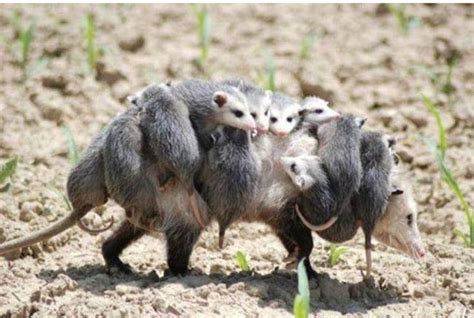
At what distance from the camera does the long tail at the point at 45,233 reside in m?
6.93

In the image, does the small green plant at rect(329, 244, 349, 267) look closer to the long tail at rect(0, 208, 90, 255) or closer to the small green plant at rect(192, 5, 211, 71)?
the long tail at rect(0, 208, 90, 255)

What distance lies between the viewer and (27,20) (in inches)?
442

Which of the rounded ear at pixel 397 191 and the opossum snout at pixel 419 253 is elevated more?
the rounded ear at pixel 397 191

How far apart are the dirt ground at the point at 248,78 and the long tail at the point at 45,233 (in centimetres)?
15

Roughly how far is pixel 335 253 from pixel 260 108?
1.21 metres

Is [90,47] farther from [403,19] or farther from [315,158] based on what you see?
[315,158]

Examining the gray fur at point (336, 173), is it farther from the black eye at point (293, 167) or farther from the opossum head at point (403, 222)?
the opossum head at point (403, 222)

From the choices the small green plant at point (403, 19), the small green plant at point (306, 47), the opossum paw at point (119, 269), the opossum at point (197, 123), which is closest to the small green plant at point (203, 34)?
the small green plant at point (306, 47)

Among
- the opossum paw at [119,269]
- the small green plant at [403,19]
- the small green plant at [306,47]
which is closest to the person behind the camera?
the opossum paw at [119,269]

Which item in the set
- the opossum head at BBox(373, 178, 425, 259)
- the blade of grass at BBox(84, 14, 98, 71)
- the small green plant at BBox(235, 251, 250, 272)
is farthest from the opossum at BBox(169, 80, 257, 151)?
the blade of grass at BBox(84, 14, 98, 71)

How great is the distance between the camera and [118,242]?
7.24 m

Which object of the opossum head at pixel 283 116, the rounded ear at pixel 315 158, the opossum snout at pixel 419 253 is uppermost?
the opossum head at pixel 283 116

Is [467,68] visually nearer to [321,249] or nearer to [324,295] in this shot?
[321,249]

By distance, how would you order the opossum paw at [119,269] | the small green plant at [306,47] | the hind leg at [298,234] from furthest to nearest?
1. the small green plant at [306,47]
2. the opossum paw at [119,269]
3. the hind leg at [298,234]
